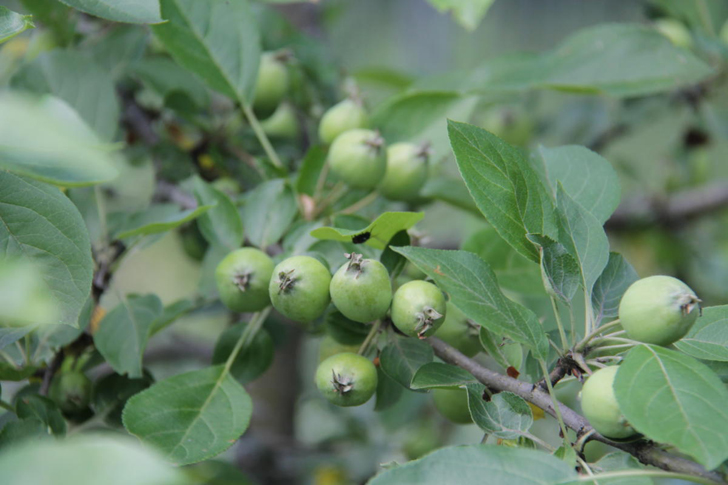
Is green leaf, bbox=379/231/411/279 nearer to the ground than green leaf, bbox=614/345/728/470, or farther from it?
nearer to the ground

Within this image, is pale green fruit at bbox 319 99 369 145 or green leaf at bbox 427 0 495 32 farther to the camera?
green leaf at bbox 427 0 495 32

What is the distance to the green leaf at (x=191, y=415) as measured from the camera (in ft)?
1.80

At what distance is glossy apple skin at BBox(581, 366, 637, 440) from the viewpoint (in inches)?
17.5

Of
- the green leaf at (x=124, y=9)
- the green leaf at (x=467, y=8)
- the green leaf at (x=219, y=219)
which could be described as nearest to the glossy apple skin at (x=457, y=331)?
the green leaf at (x=219, y=219)

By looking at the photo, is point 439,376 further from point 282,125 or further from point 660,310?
point 282,125

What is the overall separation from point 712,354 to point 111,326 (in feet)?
1.97

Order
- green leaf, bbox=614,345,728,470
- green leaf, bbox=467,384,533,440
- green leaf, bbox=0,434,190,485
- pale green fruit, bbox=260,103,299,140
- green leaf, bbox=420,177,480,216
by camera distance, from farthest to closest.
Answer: pale green fruit, bbox=260,103,299,140 < green leaf, bbox=420,177,480,216 < green leaf, bbox=467,384,533,440 < green leaf, bbox=614,345,728,470 < green leaf, bbox=0,434,190,485

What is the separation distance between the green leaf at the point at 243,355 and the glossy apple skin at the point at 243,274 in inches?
4.5

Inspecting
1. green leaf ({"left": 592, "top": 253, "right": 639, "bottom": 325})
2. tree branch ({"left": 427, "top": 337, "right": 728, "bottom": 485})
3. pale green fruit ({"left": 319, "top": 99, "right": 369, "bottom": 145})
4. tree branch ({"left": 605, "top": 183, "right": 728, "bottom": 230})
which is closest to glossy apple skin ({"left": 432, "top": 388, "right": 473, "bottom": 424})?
tree branch ({"left": 427, "top": 337, "right": 728, "bottom": 485})

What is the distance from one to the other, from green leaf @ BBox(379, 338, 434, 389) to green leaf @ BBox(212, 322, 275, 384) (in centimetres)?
20

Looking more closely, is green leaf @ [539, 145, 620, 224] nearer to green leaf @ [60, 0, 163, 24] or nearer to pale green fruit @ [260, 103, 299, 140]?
green leaf @ [60, 0, 163, 24]

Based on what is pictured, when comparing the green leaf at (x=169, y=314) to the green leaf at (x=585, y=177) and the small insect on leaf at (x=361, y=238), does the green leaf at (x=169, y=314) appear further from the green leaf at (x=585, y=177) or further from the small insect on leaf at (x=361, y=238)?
the green leaf at (x=585, y=177)

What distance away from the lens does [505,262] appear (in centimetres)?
76

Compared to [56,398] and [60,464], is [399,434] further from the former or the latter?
[60,464]
